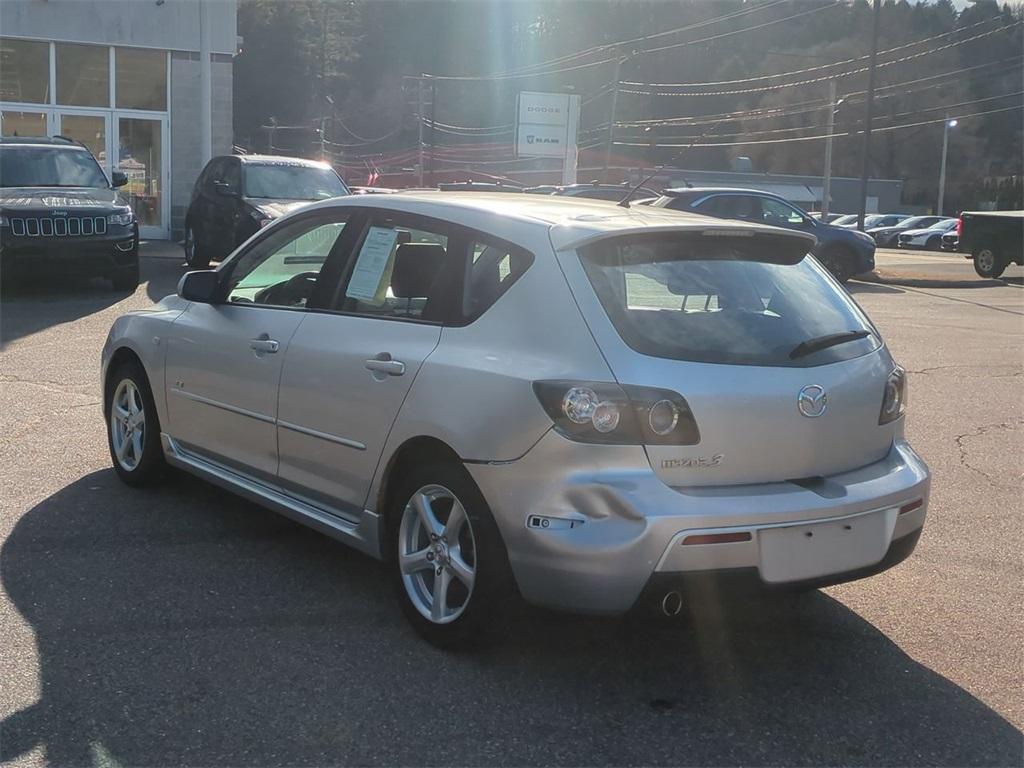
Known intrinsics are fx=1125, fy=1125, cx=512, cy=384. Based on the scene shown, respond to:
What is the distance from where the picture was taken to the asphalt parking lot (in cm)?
328

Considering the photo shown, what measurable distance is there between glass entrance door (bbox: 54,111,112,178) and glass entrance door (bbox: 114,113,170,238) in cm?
19

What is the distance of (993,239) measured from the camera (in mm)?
23031

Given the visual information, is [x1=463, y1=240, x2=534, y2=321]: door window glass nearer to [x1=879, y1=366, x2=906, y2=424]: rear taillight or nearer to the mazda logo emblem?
the mazda logo emblem

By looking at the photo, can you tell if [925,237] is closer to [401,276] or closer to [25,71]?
[25,71]

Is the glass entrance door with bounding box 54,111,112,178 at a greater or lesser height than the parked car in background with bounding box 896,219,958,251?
greater

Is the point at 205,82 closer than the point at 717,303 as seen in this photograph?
No

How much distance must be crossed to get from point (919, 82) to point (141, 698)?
85632mm

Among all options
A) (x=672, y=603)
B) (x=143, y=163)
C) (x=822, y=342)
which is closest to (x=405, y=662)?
(x=672, y=603)

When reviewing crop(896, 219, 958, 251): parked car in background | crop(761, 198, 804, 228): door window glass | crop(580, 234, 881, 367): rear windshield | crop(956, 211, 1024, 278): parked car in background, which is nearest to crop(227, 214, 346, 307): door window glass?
crop(580, 234, 881, 367): rear windshield

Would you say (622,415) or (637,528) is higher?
(622,415)

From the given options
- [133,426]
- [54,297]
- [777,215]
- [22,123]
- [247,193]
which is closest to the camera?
[133,426]

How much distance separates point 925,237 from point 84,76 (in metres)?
39.0

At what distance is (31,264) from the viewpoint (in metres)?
13.3

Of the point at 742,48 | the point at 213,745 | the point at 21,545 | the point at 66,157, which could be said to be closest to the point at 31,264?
the point at 66,157
